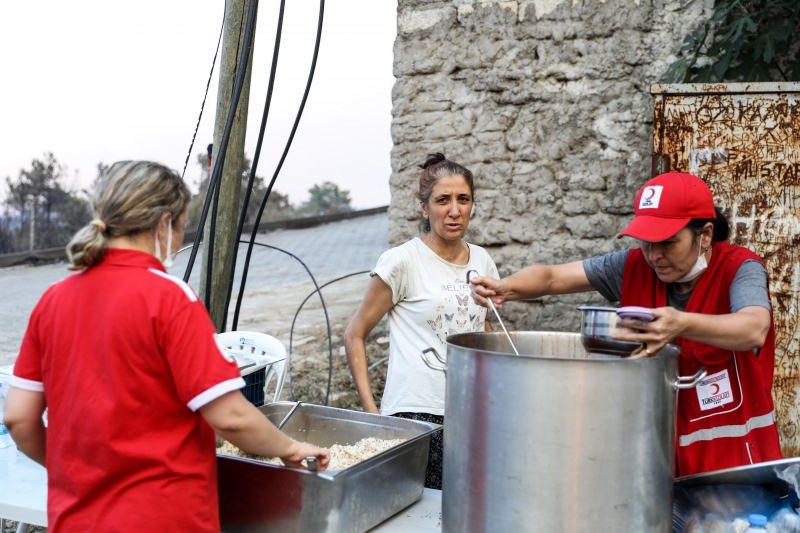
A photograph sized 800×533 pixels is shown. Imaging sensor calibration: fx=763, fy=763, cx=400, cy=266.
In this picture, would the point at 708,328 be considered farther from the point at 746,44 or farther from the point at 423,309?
the point at 746,44

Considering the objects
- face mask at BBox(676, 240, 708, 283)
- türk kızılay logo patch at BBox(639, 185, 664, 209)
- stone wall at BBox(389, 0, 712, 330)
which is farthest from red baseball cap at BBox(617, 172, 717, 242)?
stone wall at BBox(389, 0, 712, 330)

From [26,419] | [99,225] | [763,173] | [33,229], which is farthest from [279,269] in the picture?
[99,225]

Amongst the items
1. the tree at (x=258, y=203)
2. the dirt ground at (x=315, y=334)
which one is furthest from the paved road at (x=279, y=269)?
the tree at (x=258, y=203)

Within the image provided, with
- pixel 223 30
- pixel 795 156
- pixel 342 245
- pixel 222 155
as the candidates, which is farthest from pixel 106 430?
pixel 342 245

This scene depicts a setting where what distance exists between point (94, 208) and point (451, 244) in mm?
1415

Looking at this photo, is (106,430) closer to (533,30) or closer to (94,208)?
(94,208)

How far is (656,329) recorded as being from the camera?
4.95 feet

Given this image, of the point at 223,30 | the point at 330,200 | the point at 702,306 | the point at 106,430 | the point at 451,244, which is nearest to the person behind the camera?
the point at 106,430

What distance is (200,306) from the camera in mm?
1551

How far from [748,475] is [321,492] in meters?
0.86

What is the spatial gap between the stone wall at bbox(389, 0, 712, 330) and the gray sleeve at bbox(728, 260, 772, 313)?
2.51m

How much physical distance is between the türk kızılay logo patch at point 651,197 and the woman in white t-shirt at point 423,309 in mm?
875

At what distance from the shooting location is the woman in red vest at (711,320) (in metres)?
1.76

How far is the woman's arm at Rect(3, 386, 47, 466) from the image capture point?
1.63 metres
